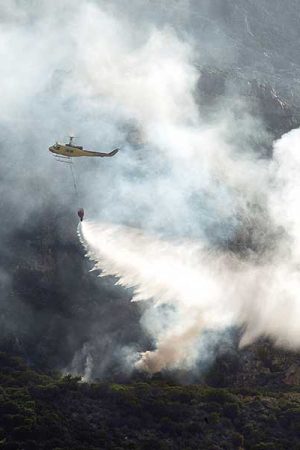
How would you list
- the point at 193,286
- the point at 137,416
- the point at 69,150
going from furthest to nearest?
the point at 193,286, the point at 69,150, the point at 137,416

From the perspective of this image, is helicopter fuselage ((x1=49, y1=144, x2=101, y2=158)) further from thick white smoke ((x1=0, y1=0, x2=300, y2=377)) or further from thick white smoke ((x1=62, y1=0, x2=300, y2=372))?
thick white smoke ((x1=0, y1=0, x2=300, y2=377))

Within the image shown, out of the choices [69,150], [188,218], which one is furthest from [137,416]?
[69,150]

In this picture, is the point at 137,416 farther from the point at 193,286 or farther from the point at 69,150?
the point at 69,150

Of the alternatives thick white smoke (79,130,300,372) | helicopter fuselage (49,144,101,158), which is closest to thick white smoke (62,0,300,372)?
thick white smoke (79,130,300,372)

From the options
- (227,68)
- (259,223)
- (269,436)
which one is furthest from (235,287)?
(227,68)

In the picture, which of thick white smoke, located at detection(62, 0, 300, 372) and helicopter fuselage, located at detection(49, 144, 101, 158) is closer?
helicopter fuselage, located at detection(49, 144, 101, 158)

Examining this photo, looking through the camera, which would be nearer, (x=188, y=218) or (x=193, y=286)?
(x=193, y=286)

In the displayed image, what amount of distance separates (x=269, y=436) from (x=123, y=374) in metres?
17.9

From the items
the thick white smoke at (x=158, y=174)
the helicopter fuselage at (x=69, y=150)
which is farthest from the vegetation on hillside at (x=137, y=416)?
the helicopter fuselage at (x=69, y=150)

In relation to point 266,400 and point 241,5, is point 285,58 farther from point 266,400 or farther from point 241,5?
point 266,400

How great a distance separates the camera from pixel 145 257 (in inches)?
3738

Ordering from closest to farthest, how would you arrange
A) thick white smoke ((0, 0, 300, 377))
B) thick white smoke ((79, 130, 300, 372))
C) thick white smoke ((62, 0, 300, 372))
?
1. thick white smoke ((79, 130, 300, 372))
2. thick white smoke ((62, 0, 300, 372))
3. thick white smoke ((0, 0, 300, 377))

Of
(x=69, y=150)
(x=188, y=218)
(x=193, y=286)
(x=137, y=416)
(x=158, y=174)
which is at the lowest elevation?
(x=137, y=416)

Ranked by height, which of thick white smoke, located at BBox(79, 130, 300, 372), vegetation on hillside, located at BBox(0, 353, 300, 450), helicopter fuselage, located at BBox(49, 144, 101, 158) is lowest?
vegetation on hillside, located at BBox(0, 353, 300, 450)
